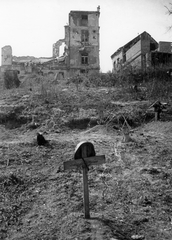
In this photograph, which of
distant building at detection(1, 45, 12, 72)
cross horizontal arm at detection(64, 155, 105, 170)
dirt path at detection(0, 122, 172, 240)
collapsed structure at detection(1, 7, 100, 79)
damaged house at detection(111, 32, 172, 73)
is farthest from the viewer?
distant building at detection(1, 45, 12, 72)

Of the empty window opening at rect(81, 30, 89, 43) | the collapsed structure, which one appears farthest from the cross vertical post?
the empty window opening at rect(81, 30, 89, 43)

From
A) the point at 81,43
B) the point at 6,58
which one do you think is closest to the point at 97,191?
the point at 81,43

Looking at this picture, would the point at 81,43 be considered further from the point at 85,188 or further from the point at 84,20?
the point at 85,188

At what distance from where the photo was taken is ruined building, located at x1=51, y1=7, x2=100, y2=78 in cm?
3133

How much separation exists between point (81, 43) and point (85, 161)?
96.2 feet

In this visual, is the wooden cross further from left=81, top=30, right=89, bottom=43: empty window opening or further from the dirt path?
left=81, top=30, right=89, bottom=43: empty window opening

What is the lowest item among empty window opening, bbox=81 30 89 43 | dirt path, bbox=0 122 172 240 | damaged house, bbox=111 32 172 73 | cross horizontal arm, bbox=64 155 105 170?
dirt path, bbox=0 122 172 240

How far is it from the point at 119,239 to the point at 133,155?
11.4ft

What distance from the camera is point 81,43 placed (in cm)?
3189

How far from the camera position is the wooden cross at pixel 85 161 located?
14.5ft

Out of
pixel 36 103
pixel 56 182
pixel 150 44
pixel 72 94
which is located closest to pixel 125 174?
pixel 56 182

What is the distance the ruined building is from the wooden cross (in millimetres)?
27190

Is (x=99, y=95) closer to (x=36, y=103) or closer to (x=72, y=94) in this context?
(x=72, y=94)

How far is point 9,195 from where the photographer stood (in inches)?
209
